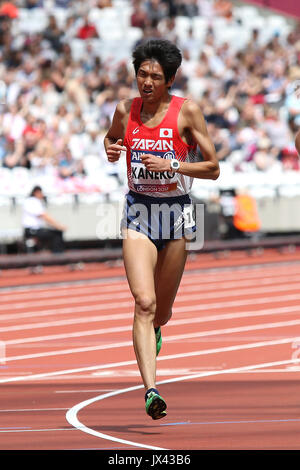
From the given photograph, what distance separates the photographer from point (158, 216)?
24.1 ft

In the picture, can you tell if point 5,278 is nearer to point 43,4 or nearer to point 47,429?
point 43,4

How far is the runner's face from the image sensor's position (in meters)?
7.23

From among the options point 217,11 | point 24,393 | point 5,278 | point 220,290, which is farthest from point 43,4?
point 24,393

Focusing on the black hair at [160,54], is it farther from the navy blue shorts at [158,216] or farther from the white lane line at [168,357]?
the white lane line at [168,357]

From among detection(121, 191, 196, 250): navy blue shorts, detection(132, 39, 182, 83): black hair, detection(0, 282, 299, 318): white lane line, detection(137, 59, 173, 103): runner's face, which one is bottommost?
detection(0, 282, 299, 318): white lane line

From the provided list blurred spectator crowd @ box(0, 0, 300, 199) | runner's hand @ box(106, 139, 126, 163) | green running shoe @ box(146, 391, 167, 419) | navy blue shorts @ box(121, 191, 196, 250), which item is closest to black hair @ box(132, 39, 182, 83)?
runner's hand @ box(106, 139, 126, 163)

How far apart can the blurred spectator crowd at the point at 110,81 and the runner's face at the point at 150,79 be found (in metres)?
11.5

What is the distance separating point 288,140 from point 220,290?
795cm

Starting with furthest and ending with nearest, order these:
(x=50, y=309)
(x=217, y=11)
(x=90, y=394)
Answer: (x=217, y=11) → (x=50, y=309) → (x=90, y=394)

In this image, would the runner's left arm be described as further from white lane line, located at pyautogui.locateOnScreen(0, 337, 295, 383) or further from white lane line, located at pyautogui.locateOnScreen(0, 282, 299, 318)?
white lane line, located at pyautogui.locateOnScreen(0, 282, 299, 318)

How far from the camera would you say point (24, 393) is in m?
8.25

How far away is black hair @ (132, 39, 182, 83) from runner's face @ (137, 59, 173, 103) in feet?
0.10

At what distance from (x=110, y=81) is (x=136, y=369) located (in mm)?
13696

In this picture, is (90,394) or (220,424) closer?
(220,424)
